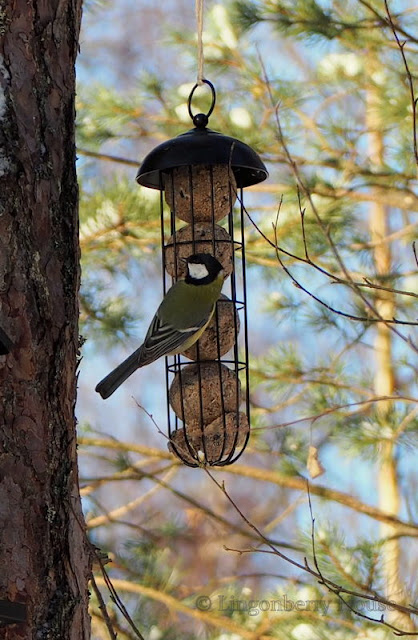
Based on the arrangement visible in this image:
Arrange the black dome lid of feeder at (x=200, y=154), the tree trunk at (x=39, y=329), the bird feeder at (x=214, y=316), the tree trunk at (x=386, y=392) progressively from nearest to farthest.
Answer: the tree trunk at (x=39, y=329), the black dome lid of feeder at (x=200, y=154), the bird feeder at (x=214, y=316), the tree trunk at (x=386, y=392)

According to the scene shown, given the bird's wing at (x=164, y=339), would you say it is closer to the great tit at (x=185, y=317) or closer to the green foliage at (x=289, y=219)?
the great tit at (x=185, y=317)

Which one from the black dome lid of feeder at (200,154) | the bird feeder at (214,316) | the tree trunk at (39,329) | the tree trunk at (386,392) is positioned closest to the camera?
the tree trunk at (39,329)

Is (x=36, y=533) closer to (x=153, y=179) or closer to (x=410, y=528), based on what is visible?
(x=153, y=179)

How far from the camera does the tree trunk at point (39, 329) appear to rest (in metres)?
1.62

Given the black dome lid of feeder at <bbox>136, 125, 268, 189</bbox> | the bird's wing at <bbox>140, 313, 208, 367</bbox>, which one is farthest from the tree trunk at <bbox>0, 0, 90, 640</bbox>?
the bird's wing at <bbox>140, 313, 208, 367</bbox>

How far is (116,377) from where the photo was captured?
218cm

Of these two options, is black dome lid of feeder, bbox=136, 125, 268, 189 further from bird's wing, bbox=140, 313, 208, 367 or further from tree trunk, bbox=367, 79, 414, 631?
tree trunk, bbox=367, 79, 414, 631

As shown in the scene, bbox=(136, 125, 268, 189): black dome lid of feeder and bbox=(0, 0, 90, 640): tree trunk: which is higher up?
bbox=(136, 125, 268, 189): black dome lid of feeder

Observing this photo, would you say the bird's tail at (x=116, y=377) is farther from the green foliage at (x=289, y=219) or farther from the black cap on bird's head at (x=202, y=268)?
the green foliage at (x=289, y=219)

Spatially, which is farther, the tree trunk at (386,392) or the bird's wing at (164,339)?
the tree trunk at (386,392)

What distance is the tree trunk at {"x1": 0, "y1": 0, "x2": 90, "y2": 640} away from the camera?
1.62 metres

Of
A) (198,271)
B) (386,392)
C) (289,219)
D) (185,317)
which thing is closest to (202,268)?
(198,271)

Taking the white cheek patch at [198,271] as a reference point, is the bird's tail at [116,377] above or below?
below

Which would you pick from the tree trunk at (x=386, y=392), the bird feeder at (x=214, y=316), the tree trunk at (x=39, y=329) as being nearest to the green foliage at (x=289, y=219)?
the tree trunk at (x=386, y=392)
